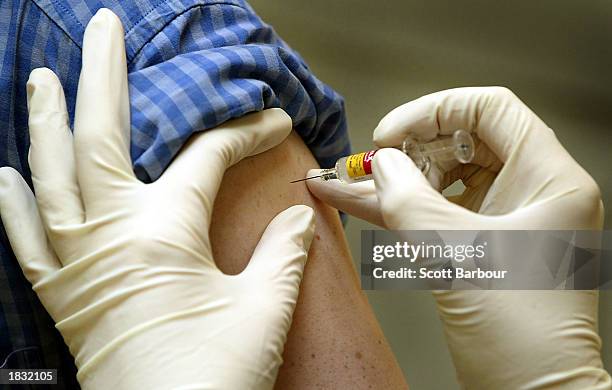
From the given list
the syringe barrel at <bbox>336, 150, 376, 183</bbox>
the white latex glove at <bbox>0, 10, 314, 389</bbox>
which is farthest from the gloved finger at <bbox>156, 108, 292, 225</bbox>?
the syringe barrel at <bbox>336, 150, 376, 183</bbox>

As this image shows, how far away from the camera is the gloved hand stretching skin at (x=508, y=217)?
2.91 feet

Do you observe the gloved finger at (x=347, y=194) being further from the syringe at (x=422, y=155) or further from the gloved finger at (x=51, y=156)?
the gloved finger at (x=51, y=156)

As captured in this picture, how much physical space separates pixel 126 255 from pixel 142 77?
0.86 ft

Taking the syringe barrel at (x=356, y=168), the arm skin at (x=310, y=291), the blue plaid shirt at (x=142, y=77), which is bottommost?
the arm skin at (x=310, y=291)

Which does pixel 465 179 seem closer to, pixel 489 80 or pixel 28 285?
pixel 28 285

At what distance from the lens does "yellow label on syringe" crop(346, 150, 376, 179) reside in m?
1.02

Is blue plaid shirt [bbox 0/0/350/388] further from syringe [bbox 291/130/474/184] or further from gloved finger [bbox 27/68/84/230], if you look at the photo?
syringe [bbox 291/130/474/184]

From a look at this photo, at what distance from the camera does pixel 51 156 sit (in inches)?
35.2

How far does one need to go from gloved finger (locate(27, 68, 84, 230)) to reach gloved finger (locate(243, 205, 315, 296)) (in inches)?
9.9

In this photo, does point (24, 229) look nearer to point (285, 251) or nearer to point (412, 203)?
point (285, 251)

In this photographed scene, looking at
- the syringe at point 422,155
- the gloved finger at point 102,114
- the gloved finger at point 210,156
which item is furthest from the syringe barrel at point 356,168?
the gloved finger at point 102,114

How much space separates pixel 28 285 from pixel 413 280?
21.2 inches

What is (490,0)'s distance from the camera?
1817mm

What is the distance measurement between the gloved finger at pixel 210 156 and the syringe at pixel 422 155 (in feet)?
0.41
